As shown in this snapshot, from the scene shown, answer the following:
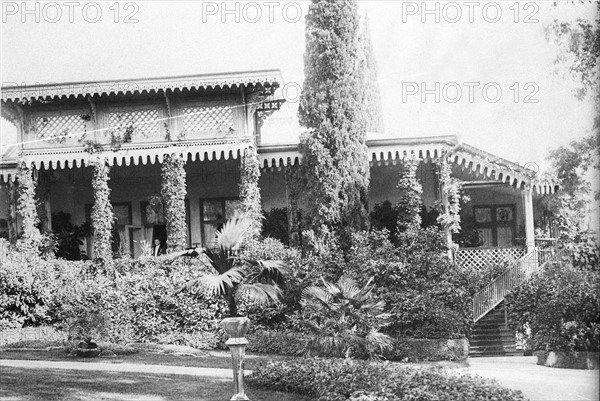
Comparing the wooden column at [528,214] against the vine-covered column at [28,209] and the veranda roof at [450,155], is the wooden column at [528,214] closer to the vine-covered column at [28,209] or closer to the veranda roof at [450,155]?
the veranda roof at [450,155]

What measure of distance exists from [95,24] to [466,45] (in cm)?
912

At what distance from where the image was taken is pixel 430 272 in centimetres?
1830

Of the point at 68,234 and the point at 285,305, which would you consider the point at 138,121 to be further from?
the point at 285,305

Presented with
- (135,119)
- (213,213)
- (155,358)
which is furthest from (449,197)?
(155,358)

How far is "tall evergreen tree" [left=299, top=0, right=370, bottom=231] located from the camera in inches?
842

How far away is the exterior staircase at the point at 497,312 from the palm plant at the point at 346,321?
3900mm

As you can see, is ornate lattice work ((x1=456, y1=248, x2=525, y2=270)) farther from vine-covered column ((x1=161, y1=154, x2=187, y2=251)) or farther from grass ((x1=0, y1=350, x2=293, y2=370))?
vine-covered column ((x1=161, y1=154, x2=187, y2=251))

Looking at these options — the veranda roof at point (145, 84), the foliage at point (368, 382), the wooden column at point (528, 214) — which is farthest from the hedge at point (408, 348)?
the veranda roof at point (145, 84)

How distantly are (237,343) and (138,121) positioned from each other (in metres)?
13.6

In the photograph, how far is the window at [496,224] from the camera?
83.8ft

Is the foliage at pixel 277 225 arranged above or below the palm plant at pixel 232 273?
above

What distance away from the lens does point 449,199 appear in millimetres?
22969

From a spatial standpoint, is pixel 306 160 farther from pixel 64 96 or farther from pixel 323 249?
pixel 64 96

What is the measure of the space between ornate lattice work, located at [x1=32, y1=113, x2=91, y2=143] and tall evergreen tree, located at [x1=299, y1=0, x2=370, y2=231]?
23.9 feet
